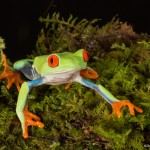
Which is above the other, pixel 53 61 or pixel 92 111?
pixel 53 61

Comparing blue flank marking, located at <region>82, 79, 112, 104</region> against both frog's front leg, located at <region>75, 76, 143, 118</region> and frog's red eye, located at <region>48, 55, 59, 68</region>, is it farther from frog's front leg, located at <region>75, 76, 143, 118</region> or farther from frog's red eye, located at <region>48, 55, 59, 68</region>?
frog's red eye, located at <region>48, 55, 59, 68</region>

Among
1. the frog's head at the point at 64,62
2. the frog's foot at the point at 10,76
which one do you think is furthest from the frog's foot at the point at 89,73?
the frog's foot at the point at 10,76

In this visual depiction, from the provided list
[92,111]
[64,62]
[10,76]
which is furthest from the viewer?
[10,76]

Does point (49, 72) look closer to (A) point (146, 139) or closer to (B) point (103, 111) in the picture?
(B) point (103, 111)

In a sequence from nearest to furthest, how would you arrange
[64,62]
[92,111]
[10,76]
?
[64,62]
[92,111]
[10,76]

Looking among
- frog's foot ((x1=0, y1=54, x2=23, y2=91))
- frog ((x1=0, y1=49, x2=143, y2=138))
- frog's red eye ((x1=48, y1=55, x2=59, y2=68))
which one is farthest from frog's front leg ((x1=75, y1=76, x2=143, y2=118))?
frog's foot ((x1=0, y1=54, x2=23, y2=91))

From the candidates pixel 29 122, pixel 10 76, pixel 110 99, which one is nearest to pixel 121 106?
pixel 110 99

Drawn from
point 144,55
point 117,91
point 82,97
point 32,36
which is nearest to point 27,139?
point 82,97

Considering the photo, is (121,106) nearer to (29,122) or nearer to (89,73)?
(89,73)
